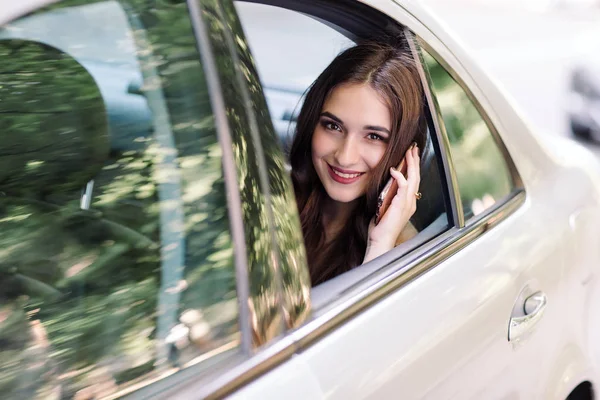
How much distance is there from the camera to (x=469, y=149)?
220 cm

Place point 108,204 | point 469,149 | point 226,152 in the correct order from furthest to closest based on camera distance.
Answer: point 469,149 < point 226,152 < point 108,204

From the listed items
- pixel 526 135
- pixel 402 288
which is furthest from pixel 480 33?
pixel 402 288

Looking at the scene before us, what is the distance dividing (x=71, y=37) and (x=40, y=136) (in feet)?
0.56

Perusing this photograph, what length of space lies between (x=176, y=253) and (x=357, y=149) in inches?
43.8

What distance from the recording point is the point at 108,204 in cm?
128

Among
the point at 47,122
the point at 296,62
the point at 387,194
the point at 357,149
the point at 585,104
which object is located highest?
the point at 47,122

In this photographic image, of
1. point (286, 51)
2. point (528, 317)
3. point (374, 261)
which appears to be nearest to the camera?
point (374, 261)

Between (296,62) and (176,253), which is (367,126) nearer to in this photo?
(296,62)

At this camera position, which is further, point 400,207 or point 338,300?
point 400,207

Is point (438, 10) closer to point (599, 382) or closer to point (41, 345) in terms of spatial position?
point (599, 382)

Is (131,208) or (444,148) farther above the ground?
(131,208)

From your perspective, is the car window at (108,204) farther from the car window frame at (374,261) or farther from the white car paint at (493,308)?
the white car paint at (493,308)

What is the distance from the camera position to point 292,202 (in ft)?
5.26

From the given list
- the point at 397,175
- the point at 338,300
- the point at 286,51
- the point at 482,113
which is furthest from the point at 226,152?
the point at 286,51
